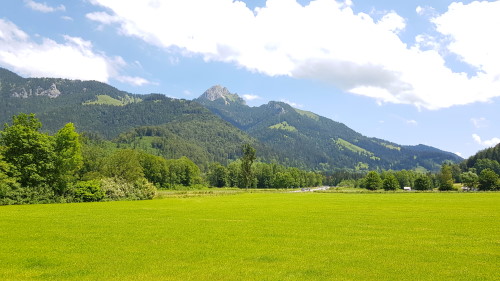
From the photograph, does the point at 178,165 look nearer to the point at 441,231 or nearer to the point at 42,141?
the point at 42,141

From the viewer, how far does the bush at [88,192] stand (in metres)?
73.1

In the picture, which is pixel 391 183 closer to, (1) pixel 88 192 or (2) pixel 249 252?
(1) pixel 88 192

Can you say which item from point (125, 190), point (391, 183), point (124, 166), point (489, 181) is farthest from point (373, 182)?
point (125, 190)

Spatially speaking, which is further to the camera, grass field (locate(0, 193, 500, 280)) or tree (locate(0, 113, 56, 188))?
tree (locate(0, 113, 56, 188))

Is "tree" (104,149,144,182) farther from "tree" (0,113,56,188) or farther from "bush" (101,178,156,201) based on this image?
"tree" (0,113,56,188)

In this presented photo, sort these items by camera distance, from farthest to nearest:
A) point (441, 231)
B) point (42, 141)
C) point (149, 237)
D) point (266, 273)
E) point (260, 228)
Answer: point (42, 141) → point (260, 228) → point (441, 231) → point (149, 237) → point (266, 273)

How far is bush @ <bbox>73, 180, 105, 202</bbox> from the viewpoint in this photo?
73088 mm

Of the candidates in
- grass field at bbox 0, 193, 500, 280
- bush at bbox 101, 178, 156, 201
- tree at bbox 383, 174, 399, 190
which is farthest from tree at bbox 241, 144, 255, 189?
grass field at bbox 0, 193, 500, 280

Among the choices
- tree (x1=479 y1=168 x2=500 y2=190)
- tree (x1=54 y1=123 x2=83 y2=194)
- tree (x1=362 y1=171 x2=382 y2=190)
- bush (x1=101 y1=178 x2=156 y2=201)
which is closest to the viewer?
tree (x1=54 y1=123 x2=83 y2=194)

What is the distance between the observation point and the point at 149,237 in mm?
26516

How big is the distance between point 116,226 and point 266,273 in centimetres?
2092

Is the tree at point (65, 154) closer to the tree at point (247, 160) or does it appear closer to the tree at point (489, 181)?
the tree at point (247, 160)

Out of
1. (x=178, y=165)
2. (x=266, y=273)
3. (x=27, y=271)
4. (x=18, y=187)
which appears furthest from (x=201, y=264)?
(x=178, y=165)

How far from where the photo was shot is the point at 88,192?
7450 cm
